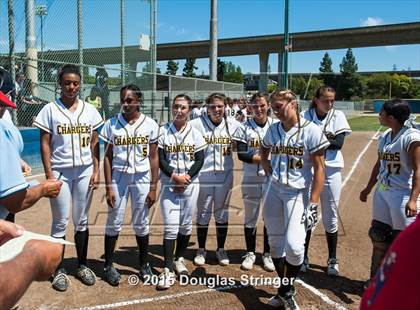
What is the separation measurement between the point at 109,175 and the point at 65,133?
0.68m

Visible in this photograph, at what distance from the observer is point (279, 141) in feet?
13.9

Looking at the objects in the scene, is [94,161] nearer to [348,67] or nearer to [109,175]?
[109,175]

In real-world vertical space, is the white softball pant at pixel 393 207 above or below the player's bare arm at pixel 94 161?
below

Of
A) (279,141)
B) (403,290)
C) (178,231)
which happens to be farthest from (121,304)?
(403,290)

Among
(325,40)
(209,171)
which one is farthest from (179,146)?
(325,40)

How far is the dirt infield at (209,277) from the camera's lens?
424 centimetres

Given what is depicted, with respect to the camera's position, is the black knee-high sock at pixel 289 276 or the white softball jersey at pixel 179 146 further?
the white softball jersey at pixel 179 146

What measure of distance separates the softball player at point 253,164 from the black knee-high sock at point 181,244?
778mm

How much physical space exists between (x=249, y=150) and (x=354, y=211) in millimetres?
3427

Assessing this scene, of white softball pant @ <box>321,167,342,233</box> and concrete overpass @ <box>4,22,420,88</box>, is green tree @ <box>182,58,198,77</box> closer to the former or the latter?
concrete overpass @ <box>4,22,420,88</box>

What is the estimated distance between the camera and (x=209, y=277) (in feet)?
16.2

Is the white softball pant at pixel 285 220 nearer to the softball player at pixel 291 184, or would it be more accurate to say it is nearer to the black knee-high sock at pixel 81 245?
the softball player at pixel 291 184

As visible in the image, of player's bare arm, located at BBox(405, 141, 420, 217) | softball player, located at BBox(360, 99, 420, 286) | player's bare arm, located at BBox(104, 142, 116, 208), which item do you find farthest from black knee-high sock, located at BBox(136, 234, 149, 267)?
player's bare arm, located at BBox(405, 141, 420, 217)

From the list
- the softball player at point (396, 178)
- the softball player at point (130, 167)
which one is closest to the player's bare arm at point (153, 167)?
the softball player at point (130, 167)
